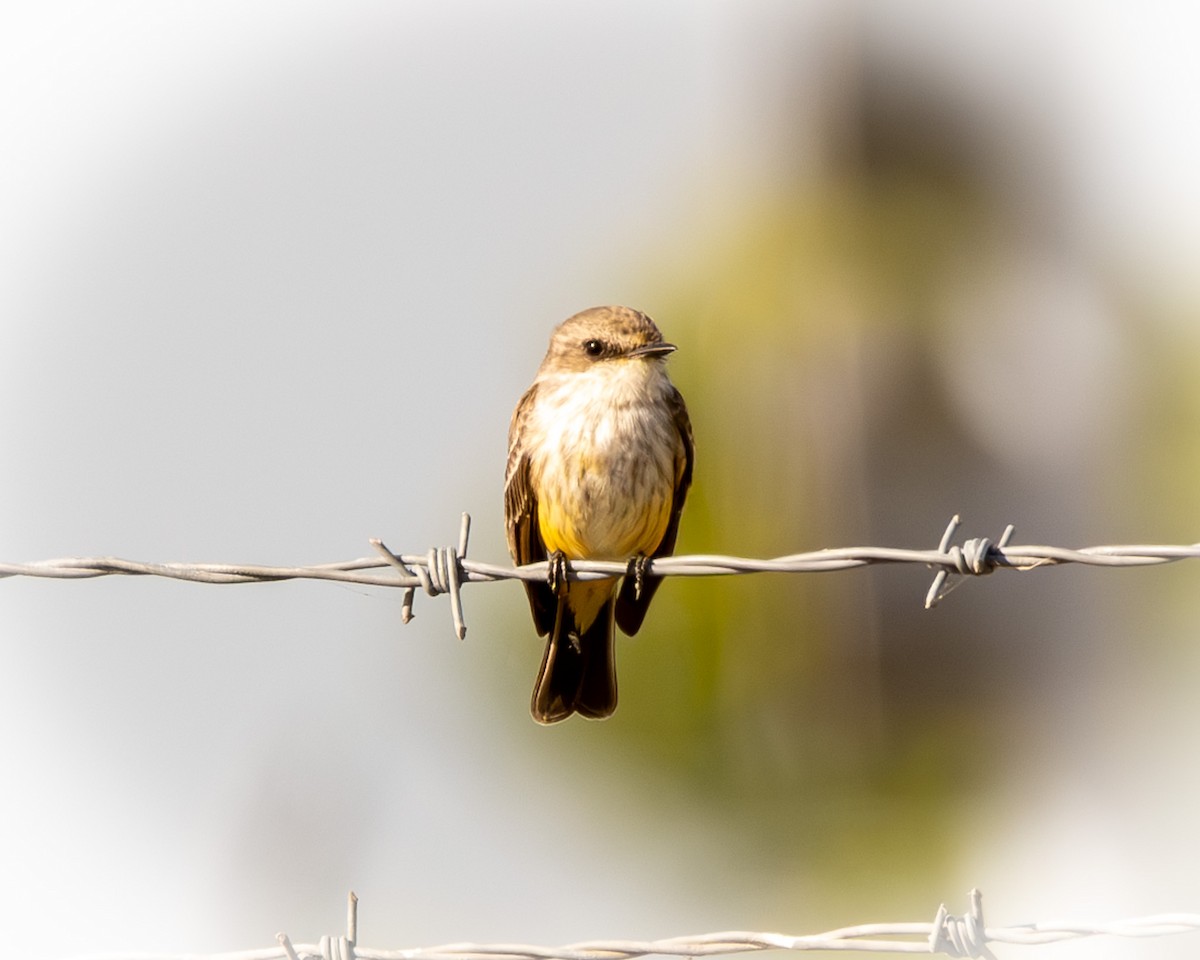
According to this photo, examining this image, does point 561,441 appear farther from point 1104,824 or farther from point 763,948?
point 1104,824

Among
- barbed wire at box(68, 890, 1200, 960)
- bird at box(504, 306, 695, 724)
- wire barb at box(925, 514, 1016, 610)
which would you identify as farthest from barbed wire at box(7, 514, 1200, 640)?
bird at box(504, 306, 695, 724)

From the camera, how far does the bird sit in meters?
6.94

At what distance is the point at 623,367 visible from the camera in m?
7.12

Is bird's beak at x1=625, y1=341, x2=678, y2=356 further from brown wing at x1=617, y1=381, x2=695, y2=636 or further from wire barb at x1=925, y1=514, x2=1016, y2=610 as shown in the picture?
wire barb at x1=925, y1=514, x2=1016, y2=610

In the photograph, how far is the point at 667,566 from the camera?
14.9ft

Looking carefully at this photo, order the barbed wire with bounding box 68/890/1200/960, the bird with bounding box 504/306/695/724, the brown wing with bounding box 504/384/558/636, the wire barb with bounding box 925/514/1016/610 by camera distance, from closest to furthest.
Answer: the barbed wire with bounding box 68/890/1200/960 → the wire barb with bounding box 925/514/1016/610 → the bird with bounding box 504/306/695/724 → the brown wing with bounding box 504/384/558/636

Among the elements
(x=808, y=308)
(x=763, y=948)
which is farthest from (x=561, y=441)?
(x=808, y=308)

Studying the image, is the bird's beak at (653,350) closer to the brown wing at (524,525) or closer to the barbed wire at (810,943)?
the brown wing at (524,525)

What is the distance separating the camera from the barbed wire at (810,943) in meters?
3.63

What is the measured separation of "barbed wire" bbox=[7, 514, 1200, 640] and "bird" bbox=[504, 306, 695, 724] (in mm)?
2149

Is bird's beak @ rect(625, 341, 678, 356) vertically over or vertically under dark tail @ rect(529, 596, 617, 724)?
over

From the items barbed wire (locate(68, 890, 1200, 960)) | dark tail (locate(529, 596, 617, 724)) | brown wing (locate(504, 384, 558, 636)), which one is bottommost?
barbed wire (locate(68, 890, 1200, 960))

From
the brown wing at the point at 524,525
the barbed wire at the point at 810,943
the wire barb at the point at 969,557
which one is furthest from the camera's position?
the brown wing at the point at 524,525

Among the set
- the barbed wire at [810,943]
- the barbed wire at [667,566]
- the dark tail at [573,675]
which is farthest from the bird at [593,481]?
the barbed wire at [810,943]
